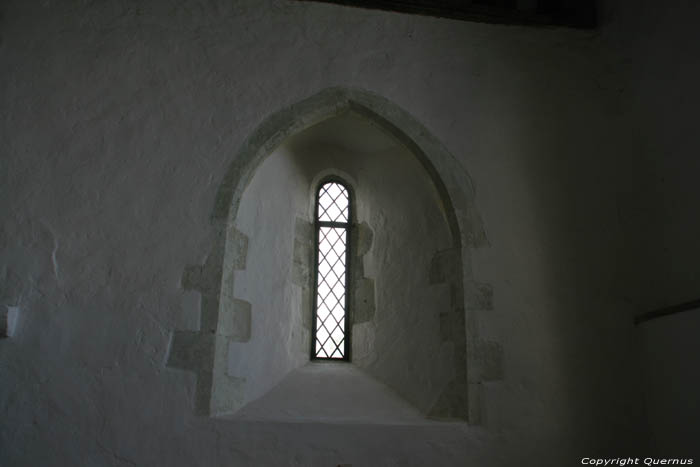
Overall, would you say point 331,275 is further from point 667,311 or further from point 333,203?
point 667,311

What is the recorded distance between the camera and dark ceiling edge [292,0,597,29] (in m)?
3.89

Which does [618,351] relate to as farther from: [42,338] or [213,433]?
[42,338]

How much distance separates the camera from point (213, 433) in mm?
2836

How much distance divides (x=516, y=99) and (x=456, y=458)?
7.39ft

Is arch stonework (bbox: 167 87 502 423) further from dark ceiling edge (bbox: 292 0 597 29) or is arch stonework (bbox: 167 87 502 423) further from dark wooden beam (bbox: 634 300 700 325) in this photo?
dark wooden beam (bbox: 634 300 700 325)

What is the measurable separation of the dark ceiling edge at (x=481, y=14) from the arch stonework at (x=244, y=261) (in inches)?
27.2

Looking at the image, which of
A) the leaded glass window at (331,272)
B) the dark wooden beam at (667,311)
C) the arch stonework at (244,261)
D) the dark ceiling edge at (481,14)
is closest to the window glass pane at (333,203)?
the leaded glass window at (331,272)

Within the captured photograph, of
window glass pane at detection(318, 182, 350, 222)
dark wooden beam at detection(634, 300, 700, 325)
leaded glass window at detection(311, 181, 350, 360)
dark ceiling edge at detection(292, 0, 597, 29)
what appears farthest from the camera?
window glass pane at detection(318, 182, 350, 222)

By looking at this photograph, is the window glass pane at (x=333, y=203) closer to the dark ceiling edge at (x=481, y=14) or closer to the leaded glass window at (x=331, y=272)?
the leaded glass window at (x=331, y=272)

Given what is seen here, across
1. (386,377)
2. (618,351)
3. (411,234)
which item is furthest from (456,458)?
(411,234)

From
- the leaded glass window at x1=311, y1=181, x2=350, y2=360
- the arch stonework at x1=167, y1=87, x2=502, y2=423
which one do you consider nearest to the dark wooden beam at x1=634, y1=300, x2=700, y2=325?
the arch stonework at x1=167, y1=87, x2=502, y2=423

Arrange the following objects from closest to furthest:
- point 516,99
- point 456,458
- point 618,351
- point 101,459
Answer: point 101,459
point 456,458
point 618,351
point 516,99

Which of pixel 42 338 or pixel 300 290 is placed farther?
pixel 300 290

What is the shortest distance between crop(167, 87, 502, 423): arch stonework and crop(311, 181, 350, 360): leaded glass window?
0.85 metres
